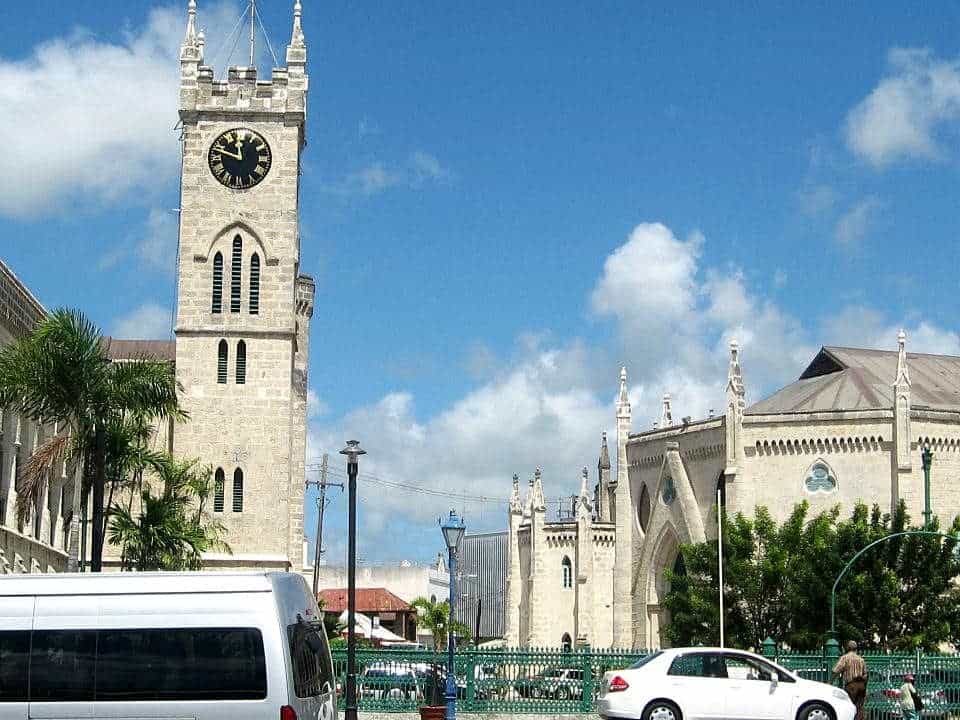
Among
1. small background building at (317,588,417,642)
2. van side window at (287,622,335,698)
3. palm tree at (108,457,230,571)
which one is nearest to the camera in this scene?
van side window at (287,622,335,698)

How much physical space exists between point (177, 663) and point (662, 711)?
9.84 metres

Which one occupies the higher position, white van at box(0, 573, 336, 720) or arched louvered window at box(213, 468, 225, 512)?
arched louvered window at box(213, 468, 225, 512)

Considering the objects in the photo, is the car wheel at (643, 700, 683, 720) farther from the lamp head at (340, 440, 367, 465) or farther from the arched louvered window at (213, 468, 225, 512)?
the arched louvered window at (213, 468, 225, 512)

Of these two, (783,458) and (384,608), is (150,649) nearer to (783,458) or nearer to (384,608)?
(783,458)

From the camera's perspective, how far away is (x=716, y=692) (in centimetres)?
2277

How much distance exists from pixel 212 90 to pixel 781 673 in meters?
35.4

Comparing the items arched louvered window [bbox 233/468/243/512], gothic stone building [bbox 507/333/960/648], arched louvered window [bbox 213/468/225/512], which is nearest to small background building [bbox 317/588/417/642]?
gothic stone building [bbox 507/333/960/648]

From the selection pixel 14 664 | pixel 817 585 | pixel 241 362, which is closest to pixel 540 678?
pixel 14 664

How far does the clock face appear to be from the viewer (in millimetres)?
51938

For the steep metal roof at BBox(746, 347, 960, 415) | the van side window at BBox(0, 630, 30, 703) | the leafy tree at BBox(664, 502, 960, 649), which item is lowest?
the van side window at BBox(0, 630, 30, 703)

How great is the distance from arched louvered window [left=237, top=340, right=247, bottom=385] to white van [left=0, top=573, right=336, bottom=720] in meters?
35.7

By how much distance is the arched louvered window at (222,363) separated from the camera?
50.8 m

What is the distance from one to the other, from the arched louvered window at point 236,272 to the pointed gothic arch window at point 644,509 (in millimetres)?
27697

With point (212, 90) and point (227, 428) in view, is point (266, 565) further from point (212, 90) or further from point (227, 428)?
point (212, 90)
